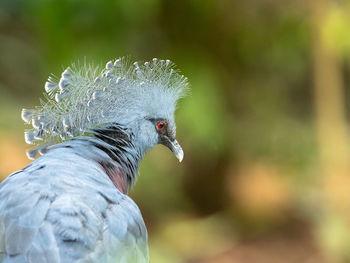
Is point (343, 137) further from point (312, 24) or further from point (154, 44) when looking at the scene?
point (154, 44)

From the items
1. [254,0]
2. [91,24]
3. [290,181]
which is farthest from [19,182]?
[290,181]

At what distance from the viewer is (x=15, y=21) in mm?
7285

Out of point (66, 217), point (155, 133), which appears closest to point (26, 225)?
point (66, 217)

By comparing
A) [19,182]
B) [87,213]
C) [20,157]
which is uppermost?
[20,157]


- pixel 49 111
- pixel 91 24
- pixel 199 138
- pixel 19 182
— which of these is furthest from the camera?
pixel 199 138

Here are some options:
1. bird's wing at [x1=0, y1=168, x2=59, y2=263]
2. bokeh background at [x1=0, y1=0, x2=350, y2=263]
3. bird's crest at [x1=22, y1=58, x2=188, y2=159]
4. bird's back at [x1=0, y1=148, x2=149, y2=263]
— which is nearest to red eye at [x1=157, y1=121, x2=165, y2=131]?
bird's crest at [x1=22, y1=58, x2=188, y2=159]

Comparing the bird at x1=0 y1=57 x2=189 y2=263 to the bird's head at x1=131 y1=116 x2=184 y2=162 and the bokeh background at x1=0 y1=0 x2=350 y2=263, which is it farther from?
the bokeh background at x1=0 y1=0 x2=350 y2=263

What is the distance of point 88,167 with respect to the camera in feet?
8.74

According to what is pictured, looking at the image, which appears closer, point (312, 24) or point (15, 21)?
point (312, 24)

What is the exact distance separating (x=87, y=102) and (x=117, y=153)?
0.31 metres

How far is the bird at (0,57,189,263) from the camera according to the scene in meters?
2.27

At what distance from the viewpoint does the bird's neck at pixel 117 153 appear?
291 centimetres

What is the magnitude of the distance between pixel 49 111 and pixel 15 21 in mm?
4777

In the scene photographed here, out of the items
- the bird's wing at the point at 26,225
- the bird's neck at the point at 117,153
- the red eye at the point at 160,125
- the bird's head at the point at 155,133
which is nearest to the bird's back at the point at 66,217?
the bird's wing at the point at 26,225
